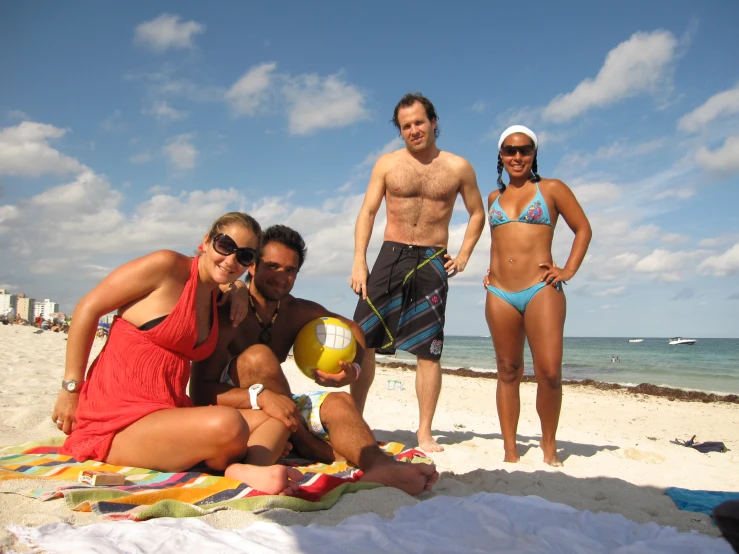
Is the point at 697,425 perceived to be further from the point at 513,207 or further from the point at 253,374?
the point at 253,374

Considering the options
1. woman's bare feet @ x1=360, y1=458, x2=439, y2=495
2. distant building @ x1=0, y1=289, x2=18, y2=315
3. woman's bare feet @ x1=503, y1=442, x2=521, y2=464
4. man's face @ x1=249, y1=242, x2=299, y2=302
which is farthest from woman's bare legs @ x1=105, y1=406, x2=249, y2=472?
distant building @ x1=0, y1=289, x2=18, y2=315

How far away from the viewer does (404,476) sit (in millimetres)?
2896

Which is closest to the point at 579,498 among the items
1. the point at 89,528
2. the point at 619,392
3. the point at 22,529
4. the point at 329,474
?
the point at 329,474

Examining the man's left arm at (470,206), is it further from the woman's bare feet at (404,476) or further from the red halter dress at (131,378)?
the red halter dress at (131,378)

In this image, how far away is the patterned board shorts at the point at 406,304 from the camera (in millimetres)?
4699

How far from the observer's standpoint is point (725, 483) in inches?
147

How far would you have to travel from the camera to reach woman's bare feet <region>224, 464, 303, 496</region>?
8.83 feet

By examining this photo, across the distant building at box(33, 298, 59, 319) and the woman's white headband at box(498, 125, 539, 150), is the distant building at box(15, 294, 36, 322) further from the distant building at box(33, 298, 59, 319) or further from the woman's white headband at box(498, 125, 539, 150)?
the woman's white headband at box(498, 125, 539, 150)

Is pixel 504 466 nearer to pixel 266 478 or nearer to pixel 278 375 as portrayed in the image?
pixel 278 375

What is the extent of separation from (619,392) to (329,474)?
44.9 feet

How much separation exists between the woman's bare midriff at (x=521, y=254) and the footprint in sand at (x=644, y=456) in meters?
1.75

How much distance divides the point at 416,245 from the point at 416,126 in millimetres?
1054

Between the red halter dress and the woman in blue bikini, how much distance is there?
7.75ft

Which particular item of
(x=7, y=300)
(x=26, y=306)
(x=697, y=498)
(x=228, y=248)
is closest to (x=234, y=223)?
(x=228, y=248)
